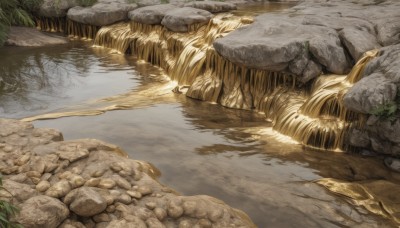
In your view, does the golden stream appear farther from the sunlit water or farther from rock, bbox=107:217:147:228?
rock, bbox=107:217:147:228

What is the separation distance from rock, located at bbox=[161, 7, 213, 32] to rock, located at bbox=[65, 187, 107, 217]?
5971 millimetres

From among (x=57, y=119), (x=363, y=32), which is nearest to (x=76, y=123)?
(x=57, y=119)

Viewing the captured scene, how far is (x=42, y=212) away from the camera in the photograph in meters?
2.58

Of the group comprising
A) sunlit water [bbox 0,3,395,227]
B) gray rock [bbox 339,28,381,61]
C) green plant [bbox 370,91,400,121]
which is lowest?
sunlit water [bbox 0,3,395,227]

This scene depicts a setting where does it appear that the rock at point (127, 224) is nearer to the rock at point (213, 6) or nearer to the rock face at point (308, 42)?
the rock face at point (308, 42)

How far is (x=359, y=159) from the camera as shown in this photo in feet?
14.8

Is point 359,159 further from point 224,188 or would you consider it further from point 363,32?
point 363,32

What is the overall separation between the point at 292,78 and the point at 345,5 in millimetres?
3379

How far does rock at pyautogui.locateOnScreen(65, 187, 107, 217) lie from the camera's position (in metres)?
2.69

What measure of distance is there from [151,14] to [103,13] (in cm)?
187

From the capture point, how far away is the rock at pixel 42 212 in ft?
8.28

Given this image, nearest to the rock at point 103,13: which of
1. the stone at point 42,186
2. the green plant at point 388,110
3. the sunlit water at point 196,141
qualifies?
the sunlit water at point 196,141

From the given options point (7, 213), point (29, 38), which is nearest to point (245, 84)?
point (7, 213)

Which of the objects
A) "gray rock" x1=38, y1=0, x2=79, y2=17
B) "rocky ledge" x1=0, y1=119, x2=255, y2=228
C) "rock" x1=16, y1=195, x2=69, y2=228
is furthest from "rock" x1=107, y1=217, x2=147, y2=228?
"gray rock" x1=38, y1=0, x2=79, y2=17
